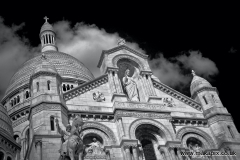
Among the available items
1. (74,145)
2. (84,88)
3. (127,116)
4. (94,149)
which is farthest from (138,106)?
(74,145)

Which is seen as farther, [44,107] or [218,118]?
[218,118]

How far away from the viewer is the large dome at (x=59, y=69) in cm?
4844

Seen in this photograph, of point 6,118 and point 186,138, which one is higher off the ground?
point 6,118

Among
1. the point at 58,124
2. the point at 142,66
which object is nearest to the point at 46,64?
the point at 58,124

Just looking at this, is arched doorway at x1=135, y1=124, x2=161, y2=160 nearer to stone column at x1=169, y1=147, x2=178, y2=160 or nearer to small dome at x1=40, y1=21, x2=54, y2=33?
stone column at x1=169, y1=147, x2=178, y2=160

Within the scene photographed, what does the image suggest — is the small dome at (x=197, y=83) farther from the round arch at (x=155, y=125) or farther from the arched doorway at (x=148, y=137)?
the arched doorway at (x=148, y=137)

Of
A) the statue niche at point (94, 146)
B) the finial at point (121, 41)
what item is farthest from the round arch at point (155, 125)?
the finial at point (121, 41)

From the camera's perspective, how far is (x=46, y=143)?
20703 millimetres

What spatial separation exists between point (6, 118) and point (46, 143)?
16673 mm

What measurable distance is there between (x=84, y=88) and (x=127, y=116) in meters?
3.97

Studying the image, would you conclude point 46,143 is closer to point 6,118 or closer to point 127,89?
point 127,89

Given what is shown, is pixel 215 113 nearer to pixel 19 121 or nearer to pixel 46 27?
pixel 19 121

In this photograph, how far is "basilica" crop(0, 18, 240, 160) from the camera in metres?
22.5

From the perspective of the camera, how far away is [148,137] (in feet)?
82.2
